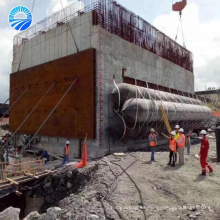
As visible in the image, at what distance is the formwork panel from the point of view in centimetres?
1342

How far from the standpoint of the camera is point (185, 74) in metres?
24.2

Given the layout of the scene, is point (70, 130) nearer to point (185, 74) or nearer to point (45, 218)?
point (45, 218)

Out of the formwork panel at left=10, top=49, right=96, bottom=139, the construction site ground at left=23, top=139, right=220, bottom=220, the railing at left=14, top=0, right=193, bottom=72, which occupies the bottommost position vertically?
the construction site ground at left=23, top=139, right=220, bottom=220

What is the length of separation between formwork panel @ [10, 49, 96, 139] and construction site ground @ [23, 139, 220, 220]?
15.9ft

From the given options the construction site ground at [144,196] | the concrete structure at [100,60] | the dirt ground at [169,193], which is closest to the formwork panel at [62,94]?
the concrete structure at [100,60]

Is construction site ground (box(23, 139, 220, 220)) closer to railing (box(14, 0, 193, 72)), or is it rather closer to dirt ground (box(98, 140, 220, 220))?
dirt ground (box(98, 140, 220, 220))

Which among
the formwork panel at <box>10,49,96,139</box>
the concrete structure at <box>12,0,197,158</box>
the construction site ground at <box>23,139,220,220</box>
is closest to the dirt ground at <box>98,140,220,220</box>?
the construction site ground at <box>23,139,220,220</box>

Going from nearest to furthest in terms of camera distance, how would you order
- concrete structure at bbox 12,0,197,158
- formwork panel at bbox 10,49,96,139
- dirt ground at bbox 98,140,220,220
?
dirt ground at bbox 98,140,220,220 → concrete structure at bbox 12,0,197,158 → formwork panel at bbox 10,49,96,139

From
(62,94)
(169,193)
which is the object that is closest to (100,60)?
(62,94)

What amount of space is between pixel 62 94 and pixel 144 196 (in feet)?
33.4

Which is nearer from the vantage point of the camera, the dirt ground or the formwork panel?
the dirt ground

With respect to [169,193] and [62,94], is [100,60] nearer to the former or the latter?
[62,94]

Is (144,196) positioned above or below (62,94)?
below

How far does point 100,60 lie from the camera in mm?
13281
